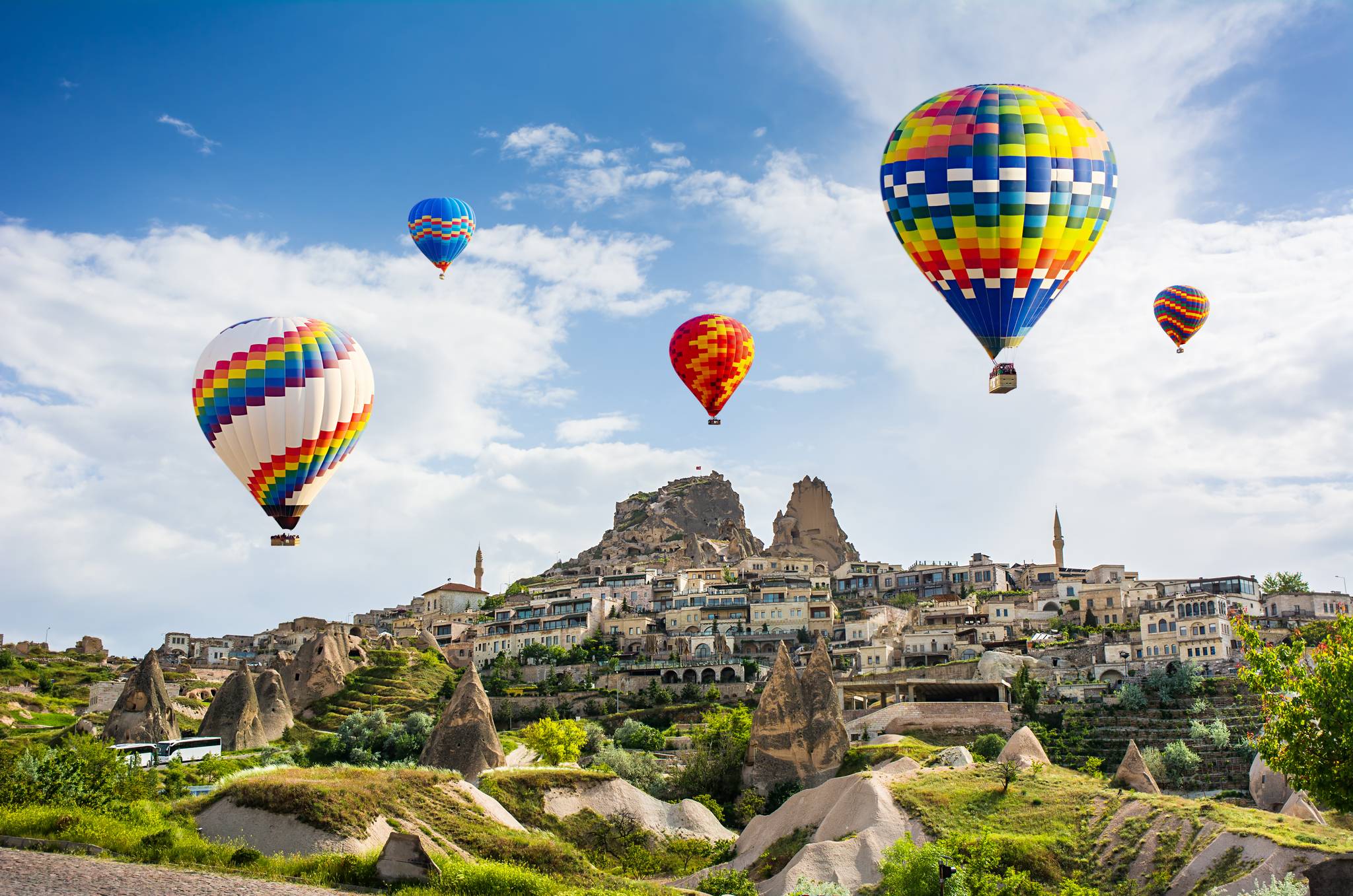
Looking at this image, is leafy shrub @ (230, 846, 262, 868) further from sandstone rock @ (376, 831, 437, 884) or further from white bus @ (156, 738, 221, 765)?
white bus @ (156, 738, 221, 765)

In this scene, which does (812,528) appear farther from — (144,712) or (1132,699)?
(144,712)

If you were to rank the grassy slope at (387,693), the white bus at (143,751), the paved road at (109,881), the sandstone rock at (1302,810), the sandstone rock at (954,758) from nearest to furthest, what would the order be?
the paved road at (109,881)
the sandstone rock at (1302,810)
the sandstone rock at (954,758)
the white bus at (143,751)
the grassy slope at (387,693)

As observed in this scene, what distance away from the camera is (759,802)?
181 feet

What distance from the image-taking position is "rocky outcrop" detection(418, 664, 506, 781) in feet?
161

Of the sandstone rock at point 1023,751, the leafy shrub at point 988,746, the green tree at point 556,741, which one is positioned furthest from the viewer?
the leafy shrub at point 988,746

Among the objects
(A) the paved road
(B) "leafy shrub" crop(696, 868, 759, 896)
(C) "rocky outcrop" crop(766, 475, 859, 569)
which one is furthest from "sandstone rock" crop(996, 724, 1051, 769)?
(C) "rocky outcrop" crop(766, 475, 859, 569)

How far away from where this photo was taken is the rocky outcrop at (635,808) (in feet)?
158

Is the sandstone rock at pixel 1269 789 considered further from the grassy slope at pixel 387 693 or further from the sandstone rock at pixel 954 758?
the grassy slope at pixel 387 693

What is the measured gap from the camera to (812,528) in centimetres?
14388

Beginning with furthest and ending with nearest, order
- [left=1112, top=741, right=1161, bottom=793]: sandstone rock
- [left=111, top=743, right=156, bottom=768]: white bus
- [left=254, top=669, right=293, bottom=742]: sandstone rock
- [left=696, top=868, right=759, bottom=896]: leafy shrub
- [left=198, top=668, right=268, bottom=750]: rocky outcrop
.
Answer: [left=254, top=669, right=293, bottom=742]: sandstone rock < [left=198, top=668, right=268, bottom=750]: rocky outcrop < [left=111, top=743, right=156, bottom=768]: white bus < [left=1112, top=741, right=1161, bottom=793]: sandstone rock < [left=696, top=868, right=759, bottom=896]: leafy shrub

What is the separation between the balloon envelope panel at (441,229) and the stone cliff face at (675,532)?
60853 mm


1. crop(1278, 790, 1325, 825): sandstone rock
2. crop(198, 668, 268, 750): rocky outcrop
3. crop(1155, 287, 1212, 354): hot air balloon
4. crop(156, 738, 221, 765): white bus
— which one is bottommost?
crop(1278, 790, 1325, 825): sandstone rock

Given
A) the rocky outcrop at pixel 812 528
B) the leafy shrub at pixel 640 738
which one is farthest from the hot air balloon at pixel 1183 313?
the rocky outcrop at pixel 812 528

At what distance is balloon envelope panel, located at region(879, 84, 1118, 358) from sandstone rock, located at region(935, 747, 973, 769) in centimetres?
1982
